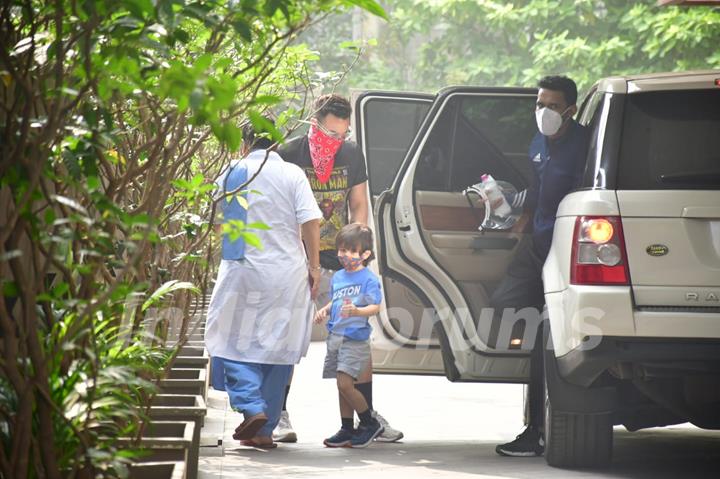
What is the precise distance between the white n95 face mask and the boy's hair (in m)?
1.34

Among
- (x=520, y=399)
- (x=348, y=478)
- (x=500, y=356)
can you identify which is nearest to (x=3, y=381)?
(x=348, y=478)

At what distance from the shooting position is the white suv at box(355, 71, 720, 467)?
7281 mm

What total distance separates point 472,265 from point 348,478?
1849mm

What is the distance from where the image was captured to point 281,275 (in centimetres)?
891

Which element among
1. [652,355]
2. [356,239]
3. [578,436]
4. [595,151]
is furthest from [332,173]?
[652,355]

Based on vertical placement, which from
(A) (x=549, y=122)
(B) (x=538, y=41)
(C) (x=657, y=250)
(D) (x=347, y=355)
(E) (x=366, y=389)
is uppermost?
(B) (x=538, y=41)

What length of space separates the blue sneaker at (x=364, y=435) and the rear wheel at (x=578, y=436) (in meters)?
1.51

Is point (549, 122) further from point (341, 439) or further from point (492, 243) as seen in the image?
point (341, 439)

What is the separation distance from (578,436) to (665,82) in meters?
1.85

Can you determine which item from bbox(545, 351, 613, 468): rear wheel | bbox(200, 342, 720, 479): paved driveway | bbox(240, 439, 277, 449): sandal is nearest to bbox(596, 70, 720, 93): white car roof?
bbox(545, 351, 613, 468): rear wheel

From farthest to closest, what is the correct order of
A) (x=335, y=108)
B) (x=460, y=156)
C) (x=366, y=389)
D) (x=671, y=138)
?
(x=460, y=156) → (x=335, y=108) → (x=366, y=389) → (x=671, y=138)

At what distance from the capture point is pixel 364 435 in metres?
9.19

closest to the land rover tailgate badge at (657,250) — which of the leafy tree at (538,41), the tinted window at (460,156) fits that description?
the tinted window at (460,156)

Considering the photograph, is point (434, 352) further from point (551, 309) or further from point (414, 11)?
point (414, 11)
